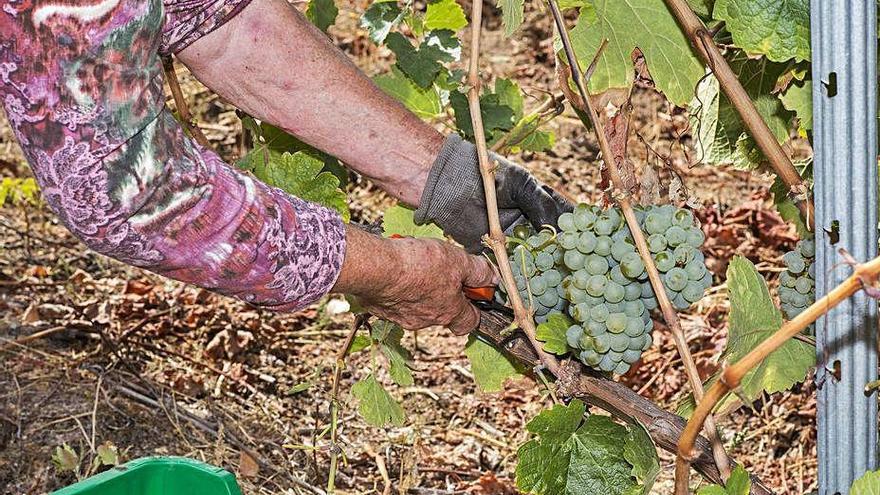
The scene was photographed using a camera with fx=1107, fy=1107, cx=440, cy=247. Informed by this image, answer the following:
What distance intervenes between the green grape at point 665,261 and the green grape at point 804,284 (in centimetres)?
28

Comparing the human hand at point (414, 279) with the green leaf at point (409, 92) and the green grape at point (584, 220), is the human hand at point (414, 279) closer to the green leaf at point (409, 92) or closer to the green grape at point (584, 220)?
the green grape at point (584, 220)

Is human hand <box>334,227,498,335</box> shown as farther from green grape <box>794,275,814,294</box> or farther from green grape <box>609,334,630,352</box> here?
green grape <box>794,275,814,294</box>

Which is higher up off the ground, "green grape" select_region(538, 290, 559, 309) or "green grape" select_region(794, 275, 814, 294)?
"green grape" select_region(794, 275, 814, 294)

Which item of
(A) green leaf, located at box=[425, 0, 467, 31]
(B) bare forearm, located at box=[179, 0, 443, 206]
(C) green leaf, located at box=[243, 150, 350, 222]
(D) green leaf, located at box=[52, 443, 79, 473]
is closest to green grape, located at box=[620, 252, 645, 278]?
(B) bare forearm, located at box=[179, 0, 443, 206]

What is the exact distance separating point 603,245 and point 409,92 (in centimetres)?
97

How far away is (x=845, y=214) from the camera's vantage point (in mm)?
1518

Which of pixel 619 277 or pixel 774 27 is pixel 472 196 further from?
pixel 774 27

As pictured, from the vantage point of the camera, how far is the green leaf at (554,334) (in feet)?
5.91

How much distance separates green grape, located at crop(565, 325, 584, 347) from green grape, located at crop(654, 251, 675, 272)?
0.17 meters

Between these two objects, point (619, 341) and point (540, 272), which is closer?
point (619, 341)

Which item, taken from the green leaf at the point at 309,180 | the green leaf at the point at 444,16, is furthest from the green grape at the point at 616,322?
the green leaf at the point at 444,16

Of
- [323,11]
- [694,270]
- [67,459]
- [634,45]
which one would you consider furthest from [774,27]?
[67,459]

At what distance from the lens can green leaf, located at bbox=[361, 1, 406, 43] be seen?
246 cm

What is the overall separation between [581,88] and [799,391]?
1686 mm
